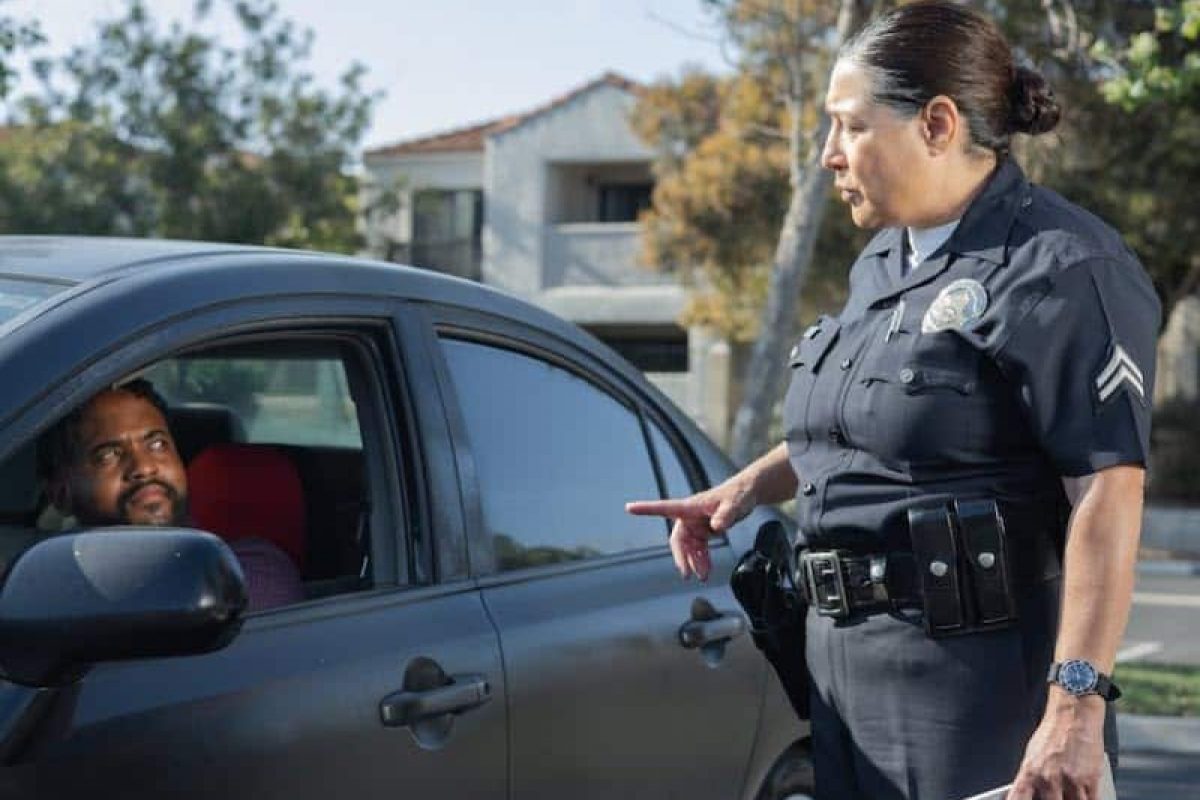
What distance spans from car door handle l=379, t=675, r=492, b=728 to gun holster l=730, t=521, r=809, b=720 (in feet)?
1.62

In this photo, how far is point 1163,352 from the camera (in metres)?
26.7

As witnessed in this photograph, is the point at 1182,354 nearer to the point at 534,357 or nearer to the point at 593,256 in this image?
the point at 593,256

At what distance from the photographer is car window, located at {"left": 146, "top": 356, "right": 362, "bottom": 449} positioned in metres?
3.74

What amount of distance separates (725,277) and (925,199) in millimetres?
20853

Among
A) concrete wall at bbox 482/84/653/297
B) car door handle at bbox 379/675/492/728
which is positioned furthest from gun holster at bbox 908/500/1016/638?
concrete wall at bbox 482/84/653/297

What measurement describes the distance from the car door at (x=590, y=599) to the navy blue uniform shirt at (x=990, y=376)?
54 centimetres

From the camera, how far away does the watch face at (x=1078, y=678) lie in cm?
251

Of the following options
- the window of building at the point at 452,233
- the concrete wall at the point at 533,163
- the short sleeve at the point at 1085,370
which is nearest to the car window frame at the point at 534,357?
the short sleeve at the point at 1085,370

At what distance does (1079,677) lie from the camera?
8.23 ft

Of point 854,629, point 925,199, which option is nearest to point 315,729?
point 854,629

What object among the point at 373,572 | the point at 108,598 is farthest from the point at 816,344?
the point at 108,598

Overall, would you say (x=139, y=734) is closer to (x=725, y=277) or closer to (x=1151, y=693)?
(x=1151, y=693)

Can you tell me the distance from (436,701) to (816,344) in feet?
2.63

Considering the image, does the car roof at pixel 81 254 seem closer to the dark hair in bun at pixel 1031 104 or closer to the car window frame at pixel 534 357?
the car window frame at pixel 534 357
